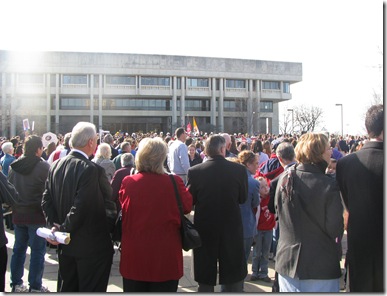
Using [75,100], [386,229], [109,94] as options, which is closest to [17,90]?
[75,100]

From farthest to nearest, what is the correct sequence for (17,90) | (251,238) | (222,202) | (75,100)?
(75,100) → (17,90) → (251,238) → (222,202)

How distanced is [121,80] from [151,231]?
65.7 metres

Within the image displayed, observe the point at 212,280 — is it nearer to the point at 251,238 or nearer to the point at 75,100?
the point at 251,238

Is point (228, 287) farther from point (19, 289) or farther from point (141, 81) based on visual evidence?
point (141, 81)

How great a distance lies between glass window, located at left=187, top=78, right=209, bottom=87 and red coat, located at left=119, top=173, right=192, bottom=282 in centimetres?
6597

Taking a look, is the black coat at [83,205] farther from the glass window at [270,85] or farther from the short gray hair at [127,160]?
the glass window at [270,85]

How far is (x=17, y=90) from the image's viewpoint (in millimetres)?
62938

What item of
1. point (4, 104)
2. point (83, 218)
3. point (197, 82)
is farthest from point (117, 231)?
point (197, 82)

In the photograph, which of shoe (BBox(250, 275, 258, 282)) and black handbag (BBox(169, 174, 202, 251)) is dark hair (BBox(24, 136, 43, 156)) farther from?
shoe (BBox(250, 275, 258, 282))

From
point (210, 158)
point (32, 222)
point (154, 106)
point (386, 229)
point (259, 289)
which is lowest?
point (259, 289)

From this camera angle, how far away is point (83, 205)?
145 inches

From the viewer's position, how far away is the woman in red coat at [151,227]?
11.6ft

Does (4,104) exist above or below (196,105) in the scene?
below

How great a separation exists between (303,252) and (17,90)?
220ft
